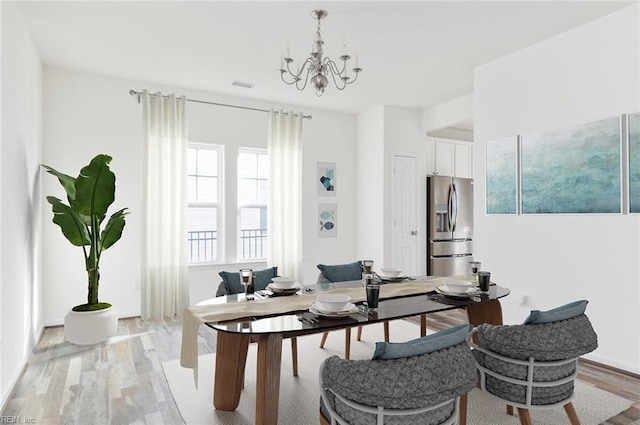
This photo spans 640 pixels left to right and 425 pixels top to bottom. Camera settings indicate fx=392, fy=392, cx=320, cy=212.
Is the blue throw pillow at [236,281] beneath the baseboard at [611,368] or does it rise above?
above

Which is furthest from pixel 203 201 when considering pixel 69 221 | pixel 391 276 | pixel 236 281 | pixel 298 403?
pixel 298 403

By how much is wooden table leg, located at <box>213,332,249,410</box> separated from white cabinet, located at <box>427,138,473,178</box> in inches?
174

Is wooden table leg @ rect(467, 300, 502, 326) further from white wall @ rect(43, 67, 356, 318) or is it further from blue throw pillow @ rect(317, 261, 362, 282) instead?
white wall @ rect(43, 67, 356, 318)

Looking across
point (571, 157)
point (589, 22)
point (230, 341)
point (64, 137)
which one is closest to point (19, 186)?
point (64, 137)

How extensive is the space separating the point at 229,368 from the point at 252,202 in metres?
3.14

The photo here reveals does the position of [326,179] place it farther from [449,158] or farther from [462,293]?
[462,293]

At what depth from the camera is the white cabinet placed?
6.00 metres

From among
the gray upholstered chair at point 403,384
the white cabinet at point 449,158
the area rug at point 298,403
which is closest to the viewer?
the gray upholstered chair at point 403,384

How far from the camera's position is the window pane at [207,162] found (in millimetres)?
4969

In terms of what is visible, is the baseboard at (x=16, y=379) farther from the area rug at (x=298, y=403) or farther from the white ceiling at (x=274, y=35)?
the white ceiling at (x=274, y=35)

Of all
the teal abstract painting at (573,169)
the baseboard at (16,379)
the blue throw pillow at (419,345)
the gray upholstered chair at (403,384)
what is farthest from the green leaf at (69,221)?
the teal abstract painting at (573,169)

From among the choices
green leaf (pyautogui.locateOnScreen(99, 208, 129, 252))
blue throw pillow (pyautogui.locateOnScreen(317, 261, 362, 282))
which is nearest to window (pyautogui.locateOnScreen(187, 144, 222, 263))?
green leaf (pyautogui.locateOnScreen(99, 208, 129, 252))

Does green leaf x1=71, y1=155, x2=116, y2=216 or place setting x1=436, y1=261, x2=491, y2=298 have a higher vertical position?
green leaf x1=71, y1=155, x2=116, y2=216

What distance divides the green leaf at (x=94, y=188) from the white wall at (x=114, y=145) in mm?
833
